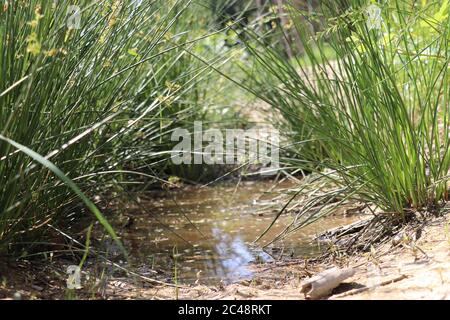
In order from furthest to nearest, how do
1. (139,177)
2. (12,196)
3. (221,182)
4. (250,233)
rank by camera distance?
(221,182)
(139,177)
(250,233)
(12,196)

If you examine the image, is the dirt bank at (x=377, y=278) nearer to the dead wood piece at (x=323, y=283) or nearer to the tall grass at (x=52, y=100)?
the dead wood piece at (x=323, y=283)

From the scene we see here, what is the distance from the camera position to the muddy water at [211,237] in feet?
8.84

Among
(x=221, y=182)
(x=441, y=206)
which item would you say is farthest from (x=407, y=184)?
(x=221, y=182)

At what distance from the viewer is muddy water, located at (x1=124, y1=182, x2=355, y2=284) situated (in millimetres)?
2693

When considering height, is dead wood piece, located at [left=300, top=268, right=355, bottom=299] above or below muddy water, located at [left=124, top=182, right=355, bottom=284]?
below

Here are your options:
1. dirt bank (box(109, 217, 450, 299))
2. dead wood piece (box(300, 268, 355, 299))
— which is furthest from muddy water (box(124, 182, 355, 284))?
dead wood piece (box(300, 268, 355, 299))

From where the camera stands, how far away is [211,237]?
3184 mm

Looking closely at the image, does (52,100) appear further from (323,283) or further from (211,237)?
(211,237)

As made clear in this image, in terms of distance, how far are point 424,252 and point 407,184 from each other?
0.39 meters

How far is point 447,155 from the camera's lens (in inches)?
106

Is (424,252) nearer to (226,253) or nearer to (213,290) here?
(213,290)

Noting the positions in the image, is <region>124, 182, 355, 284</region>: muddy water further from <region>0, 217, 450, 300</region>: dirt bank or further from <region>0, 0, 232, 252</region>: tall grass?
<region>0, 0, 232, 252</region>: tall grass
